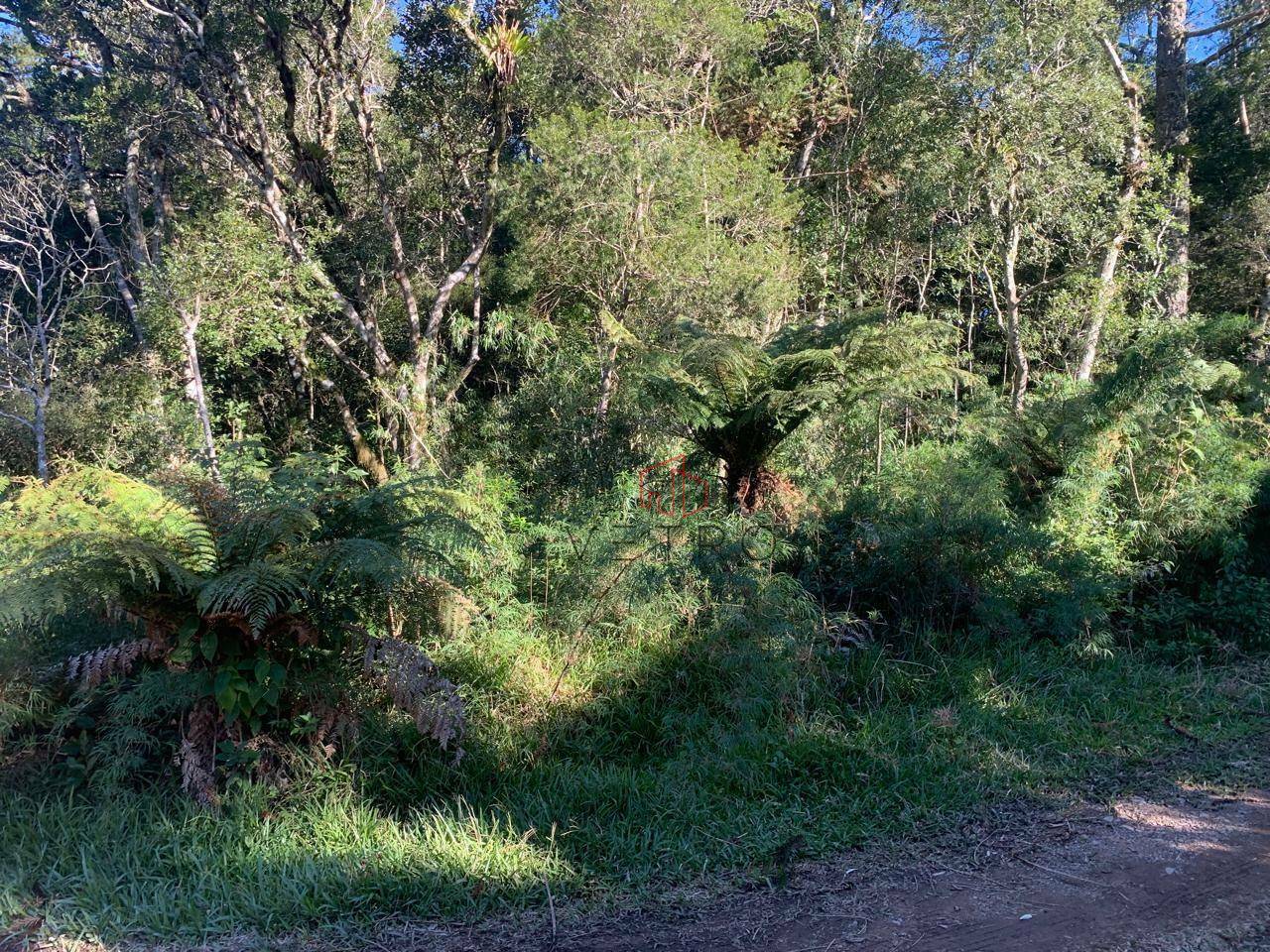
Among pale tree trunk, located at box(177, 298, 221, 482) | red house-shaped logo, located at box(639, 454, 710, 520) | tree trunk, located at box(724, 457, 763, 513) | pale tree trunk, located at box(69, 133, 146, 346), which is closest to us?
tree trunk, located at box(724, 457, 763, 513)

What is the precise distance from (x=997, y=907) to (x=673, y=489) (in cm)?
485

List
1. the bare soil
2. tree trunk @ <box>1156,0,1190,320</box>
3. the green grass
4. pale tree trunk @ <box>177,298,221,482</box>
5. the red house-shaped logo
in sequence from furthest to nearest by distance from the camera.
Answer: tree trunk @ <box>1156,0,1190,320</box>, pale tree trunk @ <box>177,298,221,482</box>, the red house-shaped logo, the green grass, the bare soil

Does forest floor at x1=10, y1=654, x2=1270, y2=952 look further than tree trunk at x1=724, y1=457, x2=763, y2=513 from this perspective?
No

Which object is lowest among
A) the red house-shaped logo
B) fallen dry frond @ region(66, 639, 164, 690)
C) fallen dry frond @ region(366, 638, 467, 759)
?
fallen dry frond @ region(366, 638, 467, 759)

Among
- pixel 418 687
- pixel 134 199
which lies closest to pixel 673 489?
pixel 418 687

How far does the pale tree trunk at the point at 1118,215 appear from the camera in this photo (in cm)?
1180

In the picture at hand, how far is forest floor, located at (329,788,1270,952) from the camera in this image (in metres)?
3.59

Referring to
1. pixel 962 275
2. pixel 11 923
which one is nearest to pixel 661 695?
pixel 11 923

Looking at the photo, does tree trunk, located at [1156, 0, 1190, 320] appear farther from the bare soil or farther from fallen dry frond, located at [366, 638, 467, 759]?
fallen dry frond, located at [366, 638, 467, 759]

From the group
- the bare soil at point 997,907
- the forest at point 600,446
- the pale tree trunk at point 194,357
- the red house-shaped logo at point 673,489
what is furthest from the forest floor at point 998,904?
the pale tree trunk at point 194,357

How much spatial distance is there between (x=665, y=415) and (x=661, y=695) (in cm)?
272

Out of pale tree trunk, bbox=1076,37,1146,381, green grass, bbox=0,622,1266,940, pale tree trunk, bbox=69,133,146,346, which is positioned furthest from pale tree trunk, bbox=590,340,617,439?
pale tree trunk, bbox=69,133,146,346

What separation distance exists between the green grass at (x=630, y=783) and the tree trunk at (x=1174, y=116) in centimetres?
828

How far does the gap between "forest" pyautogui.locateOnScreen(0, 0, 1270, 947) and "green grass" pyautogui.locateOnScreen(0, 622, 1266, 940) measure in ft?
0.10
